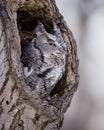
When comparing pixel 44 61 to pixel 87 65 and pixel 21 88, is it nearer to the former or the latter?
pixel 21 88

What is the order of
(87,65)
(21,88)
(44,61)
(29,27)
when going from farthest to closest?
(87,65), (29,27), (44,61), (21,88)

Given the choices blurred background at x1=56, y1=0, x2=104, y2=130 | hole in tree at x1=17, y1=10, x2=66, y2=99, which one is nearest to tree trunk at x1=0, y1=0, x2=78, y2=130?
hole in tree at x1=17, y1=10, x2=66, y2=99

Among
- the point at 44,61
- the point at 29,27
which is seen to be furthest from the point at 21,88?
the point at 29,27

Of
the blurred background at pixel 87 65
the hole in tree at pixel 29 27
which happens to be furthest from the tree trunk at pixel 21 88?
the blurred background at pixel 87 65

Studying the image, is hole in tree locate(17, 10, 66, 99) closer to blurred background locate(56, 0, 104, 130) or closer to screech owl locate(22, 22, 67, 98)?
screech owl locate(22, 22, 67, 98)

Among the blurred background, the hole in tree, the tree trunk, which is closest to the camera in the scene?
the tree trunk

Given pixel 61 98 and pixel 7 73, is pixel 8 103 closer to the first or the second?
pixel 7 73

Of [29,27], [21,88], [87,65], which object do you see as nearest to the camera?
[21,88]
